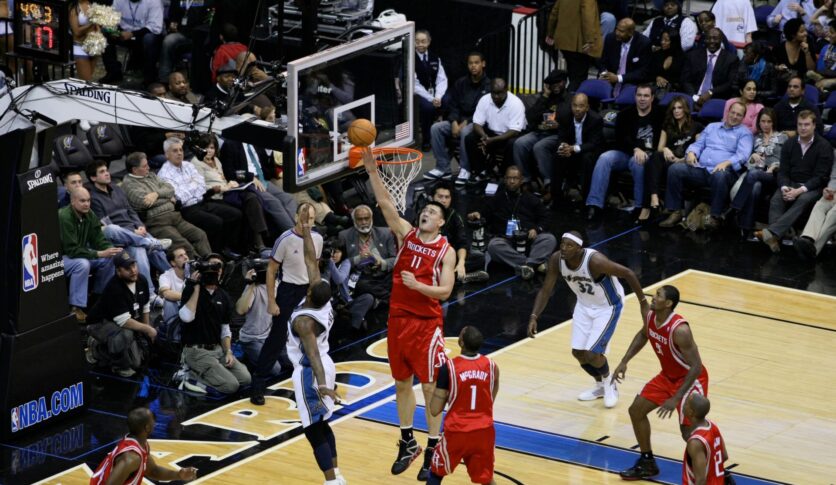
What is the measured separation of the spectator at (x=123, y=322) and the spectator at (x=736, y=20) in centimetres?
969

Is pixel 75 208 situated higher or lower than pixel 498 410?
higher

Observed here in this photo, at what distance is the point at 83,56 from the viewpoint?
19109mm

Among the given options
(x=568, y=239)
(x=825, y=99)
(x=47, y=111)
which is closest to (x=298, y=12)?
(x=47, y=111)

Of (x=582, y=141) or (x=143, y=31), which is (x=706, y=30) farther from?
(x=143, y=31)

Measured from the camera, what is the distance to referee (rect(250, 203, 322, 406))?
1338 centimetres

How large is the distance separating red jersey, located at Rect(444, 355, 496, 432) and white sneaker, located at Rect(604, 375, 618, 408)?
293 centimetres

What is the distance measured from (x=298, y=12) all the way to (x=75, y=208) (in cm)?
285

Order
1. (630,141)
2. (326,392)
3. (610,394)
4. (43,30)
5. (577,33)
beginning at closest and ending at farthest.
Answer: (326,392) → (43,30) → (610,394) → (630,141) → (577,33)

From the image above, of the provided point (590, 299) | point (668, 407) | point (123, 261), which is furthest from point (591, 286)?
point (123, 261)

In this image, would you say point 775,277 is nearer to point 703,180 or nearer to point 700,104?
point 703,180

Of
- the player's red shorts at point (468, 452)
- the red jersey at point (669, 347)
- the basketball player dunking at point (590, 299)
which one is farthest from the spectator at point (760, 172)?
the player's red shorts at point (468, 452)

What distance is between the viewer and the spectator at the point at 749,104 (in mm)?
Answer: 17906

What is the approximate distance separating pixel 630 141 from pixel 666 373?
7.38 m

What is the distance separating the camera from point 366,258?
50.8ft
